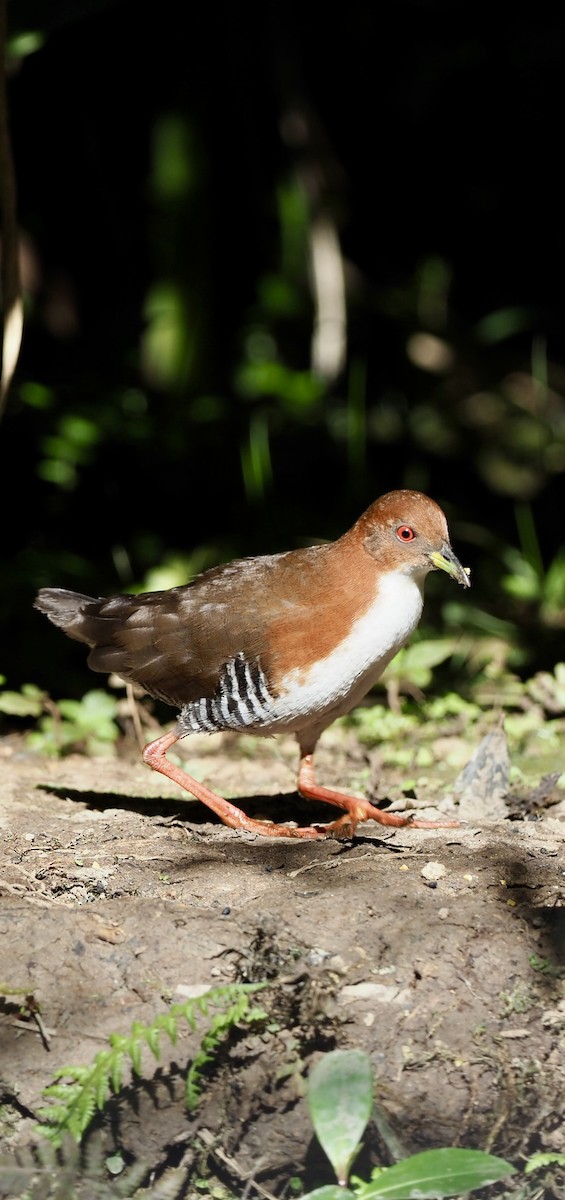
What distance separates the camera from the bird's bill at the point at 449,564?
4227 millimetres

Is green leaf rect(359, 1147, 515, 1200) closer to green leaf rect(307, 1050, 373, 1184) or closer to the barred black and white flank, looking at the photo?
green leaf rect(307, 1050, 373, 1184)

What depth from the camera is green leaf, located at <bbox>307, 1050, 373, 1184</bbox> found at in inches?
113

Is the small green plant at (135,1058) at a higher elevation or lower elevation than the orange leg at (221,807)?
higher

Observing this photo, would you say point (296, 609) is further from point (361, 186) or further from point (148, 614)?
point (361, 186)

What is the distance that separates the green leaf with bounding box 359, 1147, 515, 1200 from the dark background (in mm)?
3669

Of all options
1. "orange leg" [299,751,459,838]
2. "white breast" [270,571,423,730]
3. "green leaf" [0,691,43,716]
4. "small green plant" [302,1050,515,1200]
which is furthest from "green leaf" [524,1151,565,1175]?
"green leaf" [0,691,43,716]

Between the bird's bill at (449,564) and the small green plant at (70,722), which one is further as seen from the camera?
the small green plant at (70,722)

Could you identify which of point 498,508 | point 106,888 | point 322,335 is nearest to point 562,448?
point 498,508

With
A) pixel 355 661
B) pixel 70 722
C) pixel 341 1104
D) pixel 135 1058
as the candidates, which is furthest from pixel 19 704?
pixel 341 1104

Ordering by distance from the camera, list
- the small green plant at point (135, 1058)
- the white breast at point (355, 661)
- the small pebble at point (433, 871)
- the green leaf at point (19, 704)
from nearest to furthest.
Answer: the small green plant at point (135, 1058) → the small pebble at point (433, 871) → the white breast at point (355, 661) → the green leaf at point (19, 704)

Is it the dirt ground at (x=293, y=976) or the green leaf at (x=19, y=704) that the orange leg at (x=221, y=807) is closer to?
the dirt ground at (x=293, y=976)

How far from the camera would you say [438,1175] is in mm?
2770

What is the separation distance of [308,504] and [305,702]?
4.33 meters

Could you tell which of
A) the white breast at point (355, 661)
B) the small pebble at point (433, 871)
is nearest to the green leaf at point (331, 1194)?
the small pebble at point (433, 871)
